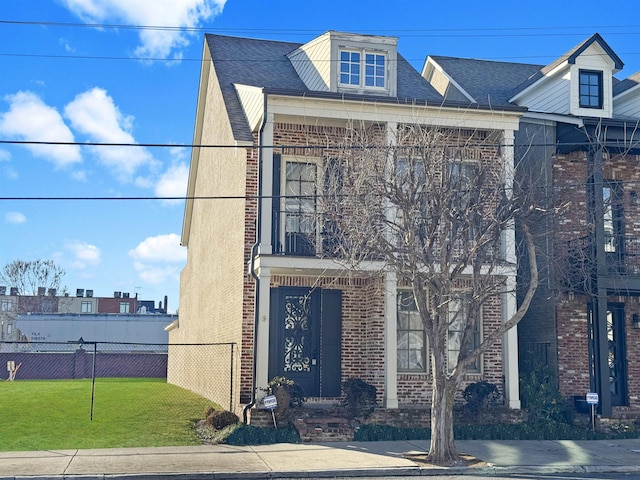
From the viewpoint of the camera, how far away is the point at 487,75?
23.7 m

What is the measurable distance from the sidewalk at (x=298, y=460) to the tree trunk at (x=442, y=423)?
460mm

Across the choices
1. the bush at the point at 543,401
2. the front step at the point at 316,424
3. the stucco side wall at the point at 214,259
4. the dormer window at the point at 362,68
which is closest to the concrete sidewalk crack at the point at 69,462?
the front step at the point at 316,424

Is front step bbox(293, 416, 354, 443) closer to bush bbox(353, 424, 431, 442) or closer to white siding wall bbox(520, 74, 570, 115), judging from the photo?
bush bbox(353, 424, 431, 442)

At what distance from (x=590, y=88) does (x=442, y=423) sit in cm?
1084

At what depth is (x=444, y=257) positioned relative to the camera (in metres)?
13.3

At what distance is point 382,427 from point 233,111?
839 cm

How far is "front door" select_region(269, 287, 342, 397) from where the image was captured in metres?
17.5

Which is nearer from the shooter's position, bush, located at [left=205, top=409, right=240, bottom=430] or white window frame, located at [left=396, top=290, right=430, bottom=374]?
bush, located at [left=205, top=409, right=240, bottom=430]

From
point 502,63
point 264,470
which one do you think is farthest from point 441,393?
point 502,63

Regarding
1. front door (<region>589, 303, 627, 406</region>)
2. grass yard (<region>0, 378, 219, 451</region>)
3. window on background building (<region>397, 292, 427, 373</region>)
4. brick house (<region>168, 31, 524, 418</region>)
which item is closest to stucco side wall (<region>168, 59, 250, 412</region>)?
brick house (<region>168, 31, 524, 418</region>)

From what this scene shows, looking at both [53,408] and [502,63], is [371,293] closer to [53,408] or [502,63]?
[53,408]

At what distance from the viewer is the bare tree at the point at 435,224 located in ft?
43.2

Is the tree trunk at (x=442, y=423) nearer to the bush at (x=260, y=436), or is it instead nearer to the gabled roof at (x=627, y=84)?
the bush at (x=260, y=436)

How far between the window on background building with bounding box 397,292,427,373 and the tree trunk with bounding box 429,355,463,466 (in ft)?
15.1
